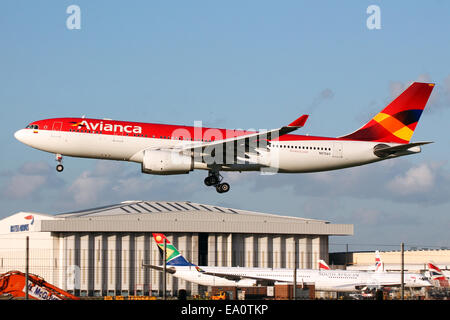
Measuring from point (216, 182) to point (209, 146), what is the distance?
358 centimetres

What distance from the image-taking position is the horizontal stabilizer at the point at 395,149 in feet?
154

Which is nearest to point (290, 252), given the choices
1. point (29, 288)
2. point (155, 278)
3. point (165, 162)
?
point (155, 278)

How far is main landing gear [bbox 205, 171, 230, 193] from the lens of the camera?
156 ft

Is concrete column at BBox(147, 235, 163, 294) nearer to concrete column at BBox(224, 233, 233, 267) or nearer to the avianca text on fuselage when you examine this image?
concrete column at BBox(224, 233, 233, 267)

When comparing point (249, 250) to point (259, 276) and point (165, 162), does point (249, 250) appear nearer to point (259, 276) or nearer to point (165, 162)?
point (259, 276)

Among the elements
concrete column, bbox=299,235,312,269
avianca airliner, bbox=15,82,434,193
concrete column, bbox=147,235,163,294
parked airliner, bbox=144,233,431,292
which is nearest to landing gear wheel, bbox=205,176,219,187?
avianca airliner, bbox=15,82,434,193

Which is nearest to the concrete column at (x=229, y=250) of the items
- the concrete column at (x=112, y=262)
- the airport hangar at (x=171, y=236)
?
the airport hangar at (x=171, y=236)

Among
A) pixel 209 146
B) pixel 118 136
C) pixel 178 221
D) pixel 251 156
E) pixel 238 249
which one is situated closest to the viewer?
pixel 118 136

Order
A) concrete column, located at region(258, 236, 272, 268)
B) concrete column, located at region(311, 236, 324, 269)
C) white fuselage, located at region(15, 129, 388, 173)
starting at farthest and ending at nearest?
concrete column, located at region(311, 236, 324, 269) → concrete column, located at region(258, 236, 272, 268) → white fuselage, located at region(15, 129, 388, 173)

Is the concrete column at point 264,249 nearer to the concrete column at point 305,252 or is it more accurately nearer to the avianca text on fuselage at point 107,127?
the concrete column at point 305,252

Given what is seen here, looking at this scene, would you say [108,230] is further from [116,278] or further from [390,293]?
[390,293]

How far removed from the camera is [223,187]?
47.7 m
